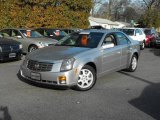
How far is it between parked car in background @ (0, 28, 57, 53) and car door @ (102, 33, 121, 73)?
687cm

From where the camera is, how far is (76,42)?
28.7 feet

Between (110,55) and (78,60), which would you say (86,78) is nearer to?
(78,60)

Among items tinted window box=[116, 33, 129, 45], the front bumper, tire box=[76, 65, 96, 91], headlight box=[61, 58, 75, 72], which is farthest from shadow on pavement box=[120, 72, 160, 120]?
tinted window box=[116, 33, 129, 45]

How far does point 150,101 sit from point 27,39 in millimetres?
10100

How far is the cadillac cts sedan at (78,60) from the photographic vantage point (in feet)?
23.8

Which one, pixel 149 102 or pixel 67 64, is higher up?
pixel 67 64

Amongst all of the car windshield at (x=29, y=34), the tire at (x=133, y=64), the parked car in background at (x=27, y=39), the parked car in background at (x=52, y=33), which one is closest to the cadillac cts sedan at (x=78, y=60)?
the tire at (x=133, y=64)

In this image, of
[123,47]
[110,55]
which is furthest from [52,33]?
[110,55]

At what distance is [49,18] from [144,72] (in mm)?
15340

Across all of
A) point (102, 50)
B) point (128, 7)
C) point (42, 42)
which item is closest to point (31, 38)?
point (42, 42)

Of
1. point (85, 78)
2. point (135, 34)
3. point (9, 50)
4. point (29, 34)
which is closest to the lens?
point (85, 78)

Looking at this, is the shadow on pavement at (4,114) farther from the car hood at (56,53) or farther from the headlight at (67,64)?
the car hood at (56,53)

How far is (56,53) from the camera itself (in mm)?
7766

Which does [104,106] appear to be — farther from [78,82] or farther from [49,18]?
[49,18]
